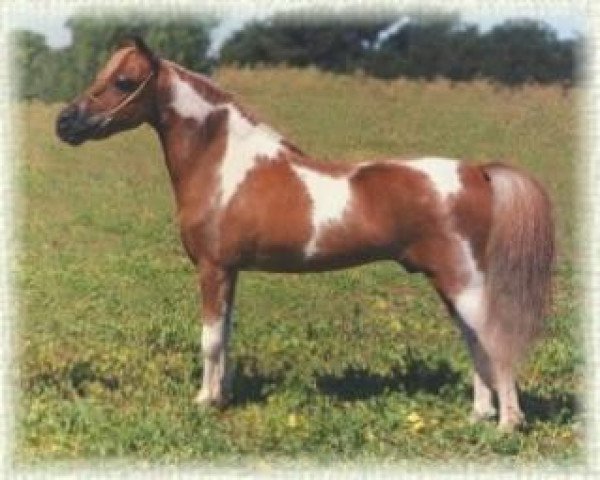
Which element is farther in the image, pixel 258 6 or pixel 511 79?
pixel 511 79

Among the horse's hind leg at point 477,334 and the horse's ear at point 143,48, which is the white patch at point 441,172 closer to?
the horse's hind leg at point 477,334

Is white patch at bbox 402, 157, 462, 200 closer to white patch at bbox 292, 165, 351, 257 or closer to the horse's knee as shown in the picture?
white patch at bbox 292, 165, 351, 257

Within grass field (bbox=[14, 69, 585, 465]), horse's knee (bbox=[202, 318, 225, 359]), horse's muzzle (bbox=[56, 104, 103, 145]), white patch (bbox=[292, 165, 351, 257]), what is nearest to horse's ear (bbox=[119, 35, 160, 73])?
horse's muzzle (bbox=[56, 104, 103, 145])

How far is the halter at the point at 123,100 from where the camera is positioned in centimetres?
399

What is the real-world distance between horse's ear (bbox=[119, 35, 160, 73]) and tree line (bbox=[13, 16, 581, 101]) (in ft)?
0.59

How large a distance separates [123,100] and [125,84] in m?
0.06

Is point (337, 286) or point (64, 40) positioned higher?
point (64, 40)

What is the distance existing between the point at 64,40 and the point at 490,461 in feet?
7.63

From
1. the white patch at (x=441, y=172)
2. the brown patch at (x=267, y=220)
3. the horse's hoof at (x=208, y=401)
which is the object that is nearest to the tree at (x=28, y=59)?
the brown patch at (x=267, y=220)

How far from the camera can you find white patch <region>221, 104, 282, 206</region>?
4.01 meters

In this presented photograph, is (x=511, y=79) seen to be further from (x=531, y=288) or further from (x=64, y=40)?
(x=64, y=40)

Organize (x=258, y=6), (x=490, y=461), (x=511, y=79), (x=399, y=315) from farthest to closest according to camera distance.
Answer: (x=399, y=315) < (x=511, y=79) < (x=258, y=6) < (x=490, y=461)

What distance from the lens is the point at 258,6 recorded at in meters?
4.07

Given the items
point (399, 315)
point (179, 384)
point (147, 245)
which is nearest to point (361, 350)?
point (399, 315)
